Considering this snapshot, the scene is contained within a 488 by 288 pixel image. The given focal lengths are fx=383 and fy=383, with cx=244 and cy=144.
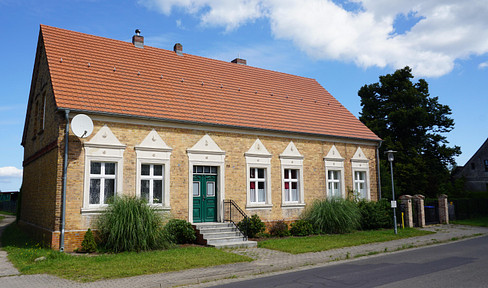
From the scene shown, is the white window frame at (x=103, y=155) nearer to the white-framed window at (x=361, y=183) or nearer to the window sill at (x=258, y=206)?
the window sill at (x=258, y=206)

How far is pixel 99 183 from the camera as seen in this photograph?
13836 millimetres

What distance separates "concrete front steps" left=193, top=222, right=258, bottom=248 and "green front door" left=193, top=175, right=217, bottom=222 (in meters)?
0.53

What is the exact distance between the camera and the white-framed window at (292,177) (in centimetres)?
1827

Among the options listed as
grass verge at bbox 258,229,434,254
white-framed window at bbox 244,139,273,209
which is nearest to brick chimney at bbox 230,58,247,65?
white-framed window at bbox 244,139,273,209

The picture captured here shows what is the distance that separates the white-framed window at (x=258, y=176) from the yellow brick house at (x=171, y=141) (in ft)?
0.16

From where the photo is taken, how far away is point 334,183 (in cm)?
2022

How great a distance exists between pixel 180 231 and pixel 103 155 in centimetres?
392

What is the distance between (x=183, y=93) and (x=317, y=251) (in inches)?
357

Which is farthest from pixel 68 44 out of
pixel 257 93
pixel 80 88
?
pixel 257 93

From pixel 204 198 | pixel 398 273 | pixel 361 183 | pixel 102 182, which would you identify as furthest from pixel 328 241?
pixel 102 182

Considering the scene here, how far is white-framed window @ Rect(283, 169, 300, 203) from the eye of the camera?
1845 cm

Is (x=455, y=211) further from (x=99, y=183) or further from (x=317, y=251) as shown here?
(x=99, y=183)

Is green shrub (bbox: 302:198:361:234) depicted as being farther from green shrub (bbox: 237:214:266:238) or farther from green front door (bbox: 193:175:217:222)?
green front door (bbox: 193:175:217:222)

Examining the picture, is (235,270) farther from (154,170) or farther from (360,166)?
(360,166)
